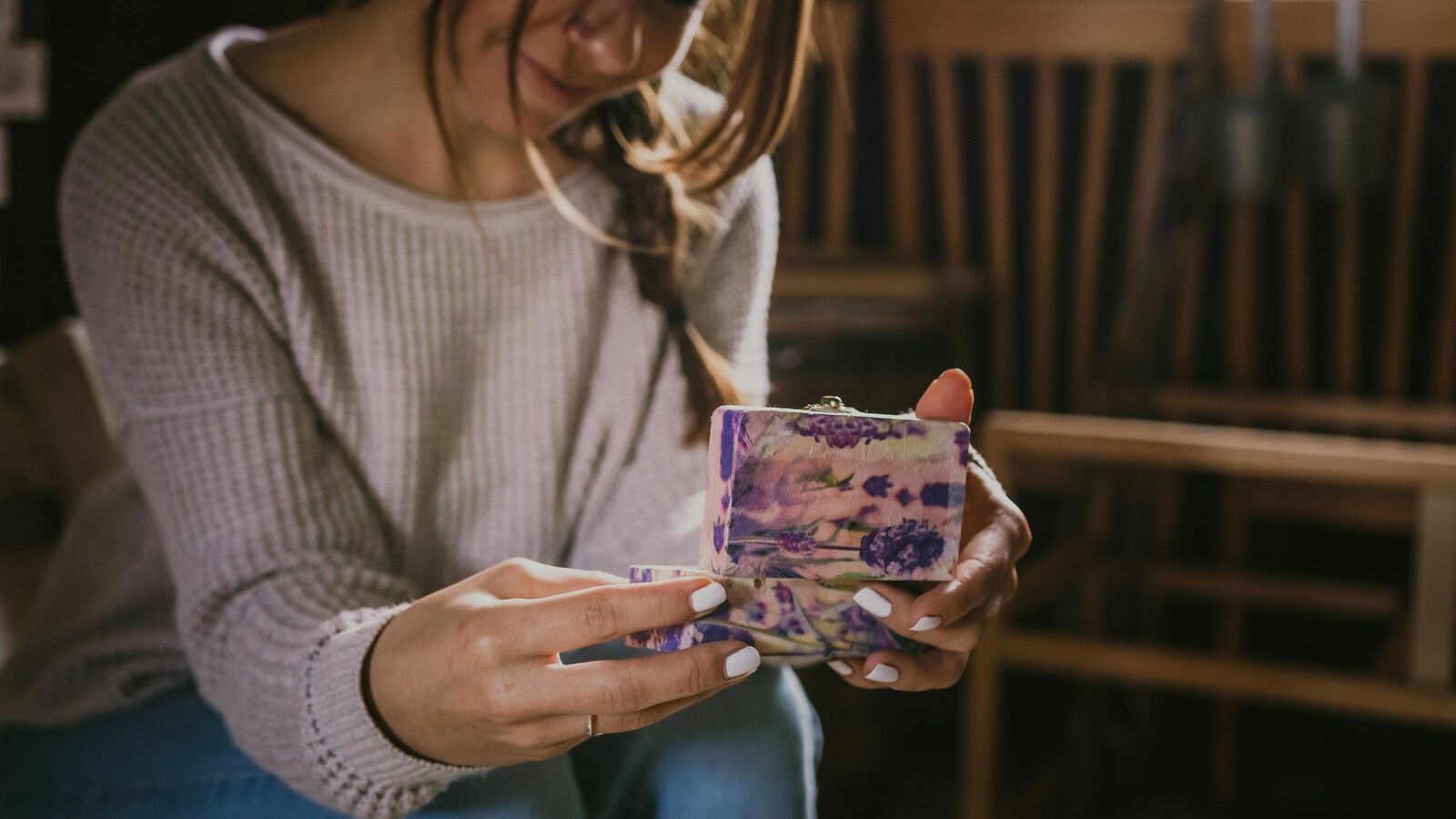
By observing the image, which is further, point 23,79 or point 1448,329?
point 1448,329

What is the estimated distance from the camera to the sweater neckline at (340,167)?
781 mm

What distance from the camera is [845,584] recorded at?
0.56 metres

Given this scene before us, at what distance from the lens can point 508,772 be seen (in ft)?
2.21

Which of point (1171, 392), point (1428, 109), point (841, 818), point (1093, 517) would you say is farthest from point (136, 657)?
point (1428, 109)

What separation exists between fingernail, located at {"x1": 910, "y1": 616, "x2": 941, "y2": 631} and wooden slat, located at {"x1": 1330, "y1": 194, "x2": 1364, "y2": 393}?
1547mm

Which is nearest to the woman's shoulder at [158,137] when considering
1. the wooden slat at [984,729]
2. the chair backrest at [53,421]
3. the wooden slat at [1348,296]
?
the chair backrest at [53,421]

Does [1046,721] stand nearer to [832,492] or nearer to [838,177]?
[838,177]

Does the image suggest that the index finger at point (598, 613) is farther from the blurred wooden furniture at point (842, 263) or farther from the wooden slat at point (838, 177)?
the wooden slat at point (838, 177)

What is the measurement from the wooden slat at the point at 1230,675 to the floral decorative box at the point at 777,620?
2.62 feet

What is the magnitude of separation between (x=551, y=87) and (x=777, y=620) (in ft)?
1.19

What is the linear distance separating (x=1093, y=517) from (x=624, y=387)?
1117 mm

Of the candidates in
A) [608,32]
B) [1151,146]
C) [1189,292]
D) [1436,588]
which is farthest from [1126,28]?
[608,32]

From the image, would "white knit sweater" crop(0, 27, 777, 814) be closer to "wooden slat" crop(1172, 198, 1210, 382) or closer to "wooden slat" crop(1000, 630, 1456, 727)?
"wooden slat" crop(1000, 630, 1456, 727)

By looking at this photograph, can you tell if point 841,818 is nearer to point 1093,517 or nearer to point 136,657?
point 1093,517
